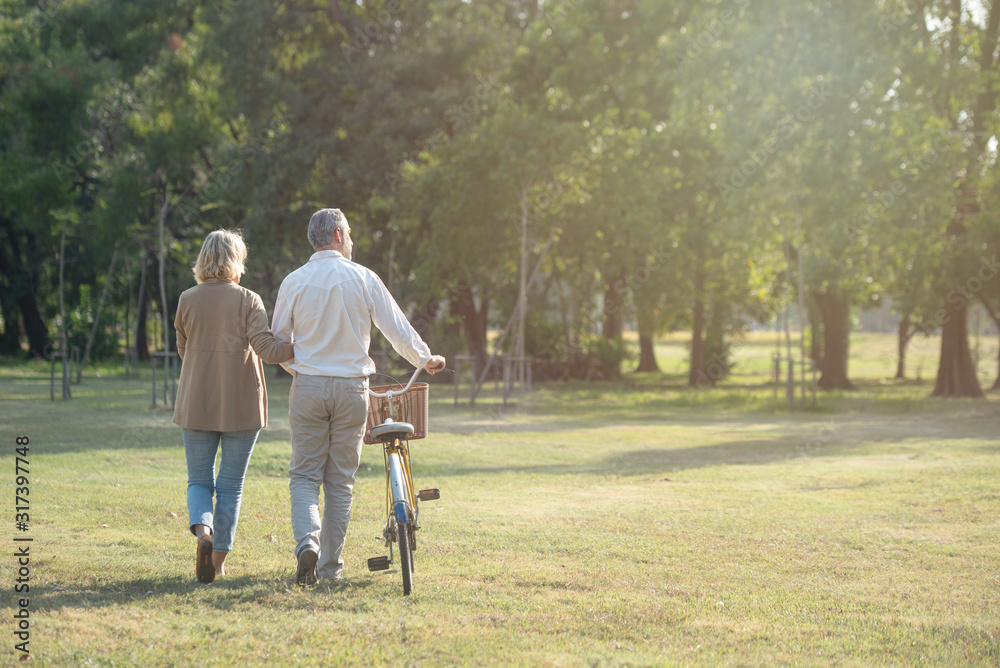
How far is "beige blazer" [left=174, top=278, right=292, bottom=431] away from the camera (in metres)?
5.62

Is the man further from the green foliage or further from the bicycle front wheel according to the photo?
the green foliage

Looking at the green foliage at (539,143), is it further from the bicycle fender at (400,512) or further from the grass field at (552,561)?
the bicycle fender at (400,512)

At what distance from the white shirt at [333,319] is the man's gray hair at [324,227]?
0.07 m

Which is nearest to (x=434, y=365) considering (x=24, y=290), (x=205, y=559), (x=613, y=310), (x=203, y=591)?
(x=205, y=559)

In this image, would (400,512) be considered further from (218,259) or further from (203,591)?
(218,259)

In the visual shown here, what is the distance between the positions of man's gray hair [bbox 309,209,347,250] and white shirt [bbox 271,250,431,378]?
0.07 metres

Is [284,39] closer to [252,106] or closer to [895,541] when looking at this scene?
[252,106]

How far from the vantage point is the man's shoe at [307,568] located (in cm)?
549

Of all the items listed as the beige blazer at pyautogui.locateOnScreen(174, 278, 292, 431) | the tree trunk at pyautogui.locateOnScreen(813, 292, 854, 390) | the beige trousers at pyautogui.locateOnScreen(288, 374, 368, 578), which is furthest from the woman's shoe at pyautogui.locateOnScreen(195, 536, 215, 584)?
the tree trunk at pyautogui.locateOnScreen(813, 292, 854, 390)

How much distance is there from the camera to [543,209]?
25844 mm

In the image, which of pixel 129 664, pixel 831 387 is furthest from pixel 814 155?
pixel 129 664

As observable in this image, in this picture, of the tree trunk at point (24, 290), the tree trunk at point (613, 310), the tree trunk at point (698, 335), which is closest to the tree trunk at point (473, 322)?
the tree trunk at point (613, 310)

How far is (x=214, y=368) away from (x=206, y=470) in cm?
60

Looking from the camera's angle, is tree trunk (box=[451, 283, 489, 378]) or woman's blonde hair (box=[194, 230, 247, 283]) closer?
woman's blonde hair (box=[194, 230, 247, 283])
